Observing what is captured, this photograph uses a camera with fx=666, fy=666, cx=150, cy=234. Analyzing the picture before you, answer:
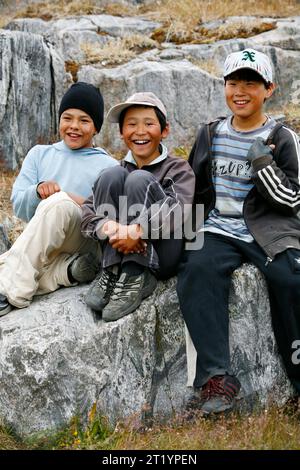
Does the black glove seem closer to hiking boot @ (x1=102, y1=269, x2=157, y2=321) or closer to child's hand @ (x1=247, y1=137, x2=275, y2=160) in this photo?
child's hand @ (x1=247, y1=137, x2=275, y2=160)

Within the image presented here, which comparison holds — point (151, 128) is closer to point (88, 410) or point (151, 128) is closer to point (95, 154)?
point (95, 154)

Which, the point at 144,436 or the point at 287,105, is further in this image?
the point at 287,105

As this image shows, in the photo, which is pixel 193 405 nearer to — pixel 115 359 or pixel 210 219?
pixel 115 359

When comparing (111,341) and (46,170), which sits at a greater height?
(46,170)

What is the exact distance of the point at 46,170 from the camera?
16.6ft

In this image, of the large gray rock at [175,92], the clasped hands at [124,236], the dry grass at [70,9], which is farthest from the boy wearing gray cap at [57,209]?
the dry grass at [70,9]

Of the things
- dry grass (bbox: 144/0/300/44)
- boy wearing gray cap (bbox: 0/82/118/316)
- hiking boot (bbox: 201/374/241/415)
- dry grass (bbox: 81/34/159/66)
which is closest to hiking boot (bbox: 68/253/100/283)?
boy wearing gray cap (bbox: 0/82/118/316)

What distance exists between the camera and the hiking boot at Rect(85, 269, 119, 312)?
4.43 m

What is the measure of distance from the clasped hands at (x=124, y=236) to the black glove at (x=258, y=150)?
0.89 m

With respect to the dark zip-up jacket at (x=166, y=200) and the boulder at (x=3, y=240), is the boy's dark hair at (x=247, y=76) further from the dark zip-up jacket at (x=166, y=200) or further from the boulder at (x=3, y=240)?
the boulder at (x=3, y=240)

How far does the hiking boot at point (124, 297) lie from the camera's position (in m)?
4.37

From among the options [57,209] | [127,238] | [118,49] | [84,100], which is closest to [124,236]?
[127,238]

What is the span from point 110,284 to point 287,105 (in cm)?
717
